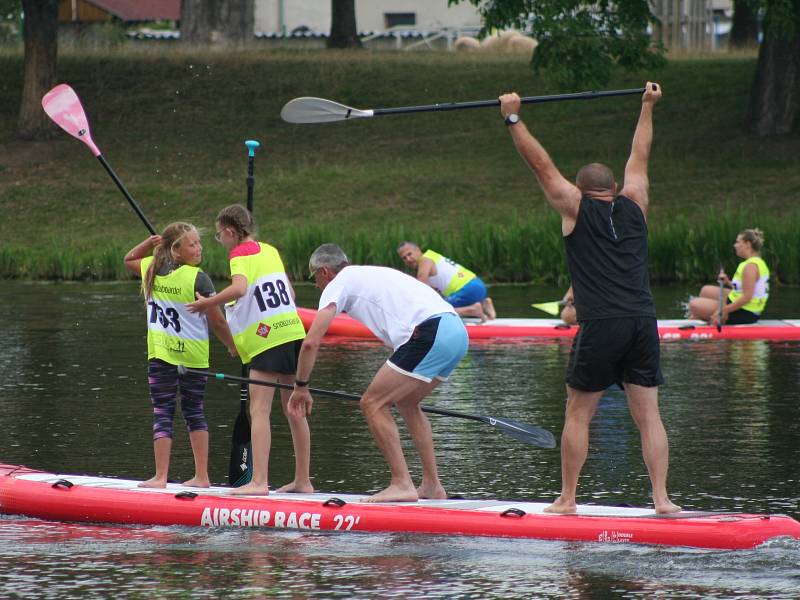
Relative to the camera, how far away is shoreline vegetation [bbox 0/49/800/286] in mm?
25125

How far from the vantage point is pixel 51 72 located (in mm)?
35438

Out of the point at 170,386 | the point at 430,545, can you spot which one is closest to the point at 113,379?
the point at 170,386

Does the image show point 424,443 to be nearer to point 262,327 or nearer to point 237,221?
point 262,327

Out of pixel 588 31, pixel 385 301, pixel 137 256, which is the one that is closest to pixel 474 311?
pixel 137 256

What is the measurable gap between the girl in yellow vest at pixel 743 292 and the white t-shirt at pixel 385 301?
869 cm

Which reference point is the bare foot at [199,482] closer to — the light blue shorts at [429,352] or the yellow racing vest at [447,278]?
the light blue shorts at [429,352]

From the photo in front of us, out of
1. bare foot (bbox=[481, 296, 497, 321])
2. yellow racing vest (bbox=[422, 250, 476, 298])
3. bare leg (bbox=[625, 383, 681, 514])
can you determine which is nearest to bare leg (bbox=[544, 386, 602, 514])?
bare leg (bbox=[625, 383, 681, 514])

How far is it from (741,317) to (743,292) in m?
0.40

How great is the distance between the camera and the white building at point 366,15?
6094cm

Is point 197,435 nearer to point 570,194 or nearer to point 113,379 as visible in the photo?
point 570,194

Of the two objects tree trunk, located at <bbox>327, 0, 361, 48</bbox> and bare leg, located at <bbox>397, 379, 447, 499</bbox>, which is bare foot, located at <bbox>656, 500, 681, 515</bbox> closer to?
bare leg, located at <bbox>397, 379, 447, 499</bbox>

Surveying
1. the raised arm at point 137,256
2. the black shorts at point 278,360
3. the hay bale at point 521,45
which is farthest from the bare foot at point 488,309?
the hay bale at point 521,45

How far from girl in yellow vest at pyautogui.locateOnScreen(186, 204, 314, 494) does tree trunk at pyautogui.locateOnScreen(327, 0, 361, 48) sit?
34001mm

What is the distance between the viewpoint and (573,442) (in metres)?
8.27
